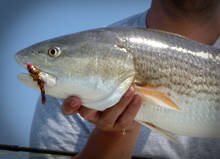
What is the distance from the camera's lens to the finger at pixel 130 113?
3.24 ft

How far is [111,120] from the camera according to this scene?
3.51 feet

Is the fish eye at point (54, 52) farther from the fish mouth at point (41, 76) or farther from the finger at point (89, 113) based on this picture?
the finger at point (89, 113)

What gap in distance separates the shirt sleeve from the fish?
814 millimetres

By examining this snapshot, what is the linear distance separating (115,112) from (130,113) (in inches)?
2.7

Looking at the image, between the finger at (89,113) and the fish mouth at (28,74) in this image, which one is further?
the finger at (89,113)

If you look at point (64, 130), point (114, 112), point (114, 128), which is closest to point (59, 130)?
point (64, 130)

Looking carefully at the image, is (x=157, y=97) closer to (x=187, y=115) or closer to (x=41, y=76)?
(x=187, y=115)

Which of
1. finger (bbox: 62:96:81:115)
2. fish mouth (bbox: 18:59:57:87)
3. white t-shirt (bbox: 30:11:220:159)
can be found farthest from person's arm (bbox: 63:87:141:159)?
white t-shirt (bbox: 30:11:220:159)

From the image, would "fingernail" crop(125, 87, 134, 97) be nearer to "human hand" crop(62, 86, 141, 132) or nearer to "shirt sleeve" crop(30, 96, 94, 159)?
"human hand" crop(62, 86, 141, 132)

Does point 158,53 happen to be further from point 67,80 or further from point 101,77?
point 67,80

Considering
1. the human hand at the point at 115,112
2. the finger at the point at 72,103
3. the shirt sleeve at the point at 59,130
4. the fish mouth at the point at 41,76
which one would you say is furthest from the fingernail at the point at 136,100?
the shirt sleeve at the point at 59,130

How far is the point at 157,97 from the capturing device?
930mm

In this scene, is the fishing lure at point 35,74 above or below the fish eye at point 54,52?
below

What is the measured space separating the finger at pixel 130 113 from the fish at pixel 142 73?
0.10 ft
